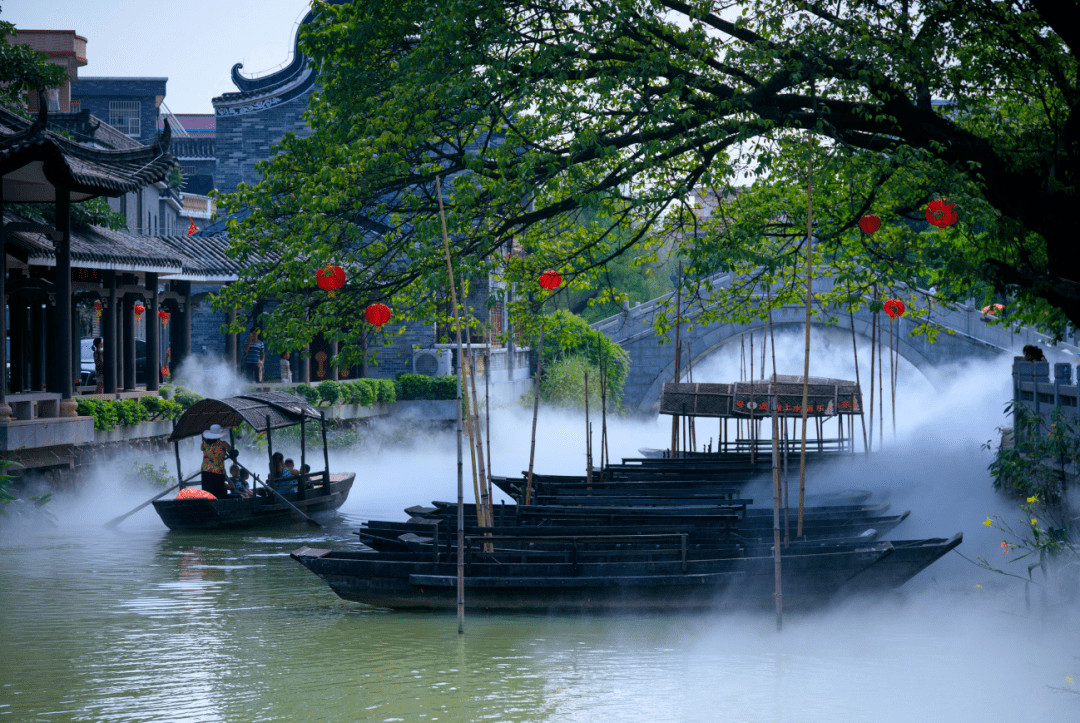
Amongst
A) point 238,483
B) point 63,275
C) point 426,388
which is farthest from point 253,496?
point 426,388

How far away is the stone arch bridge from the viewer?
84.1ft

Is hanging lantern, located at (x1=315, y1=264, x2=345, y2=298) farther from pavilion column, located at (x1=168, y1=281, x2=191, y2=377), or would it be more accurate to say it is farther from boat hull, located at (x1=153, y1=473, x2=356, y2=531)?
pavilion column, located at (x1=168, y1=281, x2=191, y2=377)

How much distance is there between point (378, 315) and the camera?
12.4 meters

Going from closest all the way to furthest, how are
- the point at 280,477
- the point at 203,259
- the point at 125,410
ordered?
the point at 280,477, the point at 125,410, the point at 203,259

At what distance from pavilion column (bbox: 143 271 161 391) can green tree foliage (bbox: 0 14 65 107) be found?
4.14 metres

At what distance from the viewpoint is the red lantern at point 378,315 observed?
12.3 m

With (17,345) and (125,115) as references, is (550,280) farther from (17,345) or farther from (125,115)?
(125,115)

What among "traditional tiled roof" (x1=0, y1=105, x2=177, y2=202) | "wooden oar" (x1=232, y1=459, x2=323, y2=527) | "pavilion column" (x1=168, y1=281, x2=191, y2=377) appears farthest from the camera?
"pavilion column" (x1=168, y1=281, x2=191, y2=377)

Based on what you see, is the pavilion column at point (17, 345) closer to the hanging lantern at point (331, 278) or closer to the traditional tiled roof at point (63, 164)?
the traditional tiled roof at point (63, 164)

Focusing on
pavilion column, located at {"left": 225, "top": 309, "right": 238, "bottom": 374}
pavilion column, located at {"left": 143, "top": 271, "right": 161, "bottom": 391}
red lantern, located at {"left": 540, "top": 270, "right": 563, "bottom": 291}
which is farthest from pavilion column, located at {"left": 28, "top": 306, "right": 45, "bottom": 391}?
red lantern, located at {"left": 540, "top": 270, "right": 563, "bottom": 291}

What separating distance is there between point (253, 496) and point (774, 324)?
16629mm

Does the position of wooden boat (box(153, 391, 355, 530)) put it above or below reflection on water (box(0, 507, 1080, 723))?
above

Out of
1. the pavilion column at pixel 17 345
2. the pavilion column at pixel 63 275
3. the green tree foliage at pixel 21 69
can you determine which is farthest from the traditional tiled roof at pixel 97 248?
the green tree foliage at pixel 21 69

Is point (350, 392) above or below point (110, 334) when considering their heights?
below
